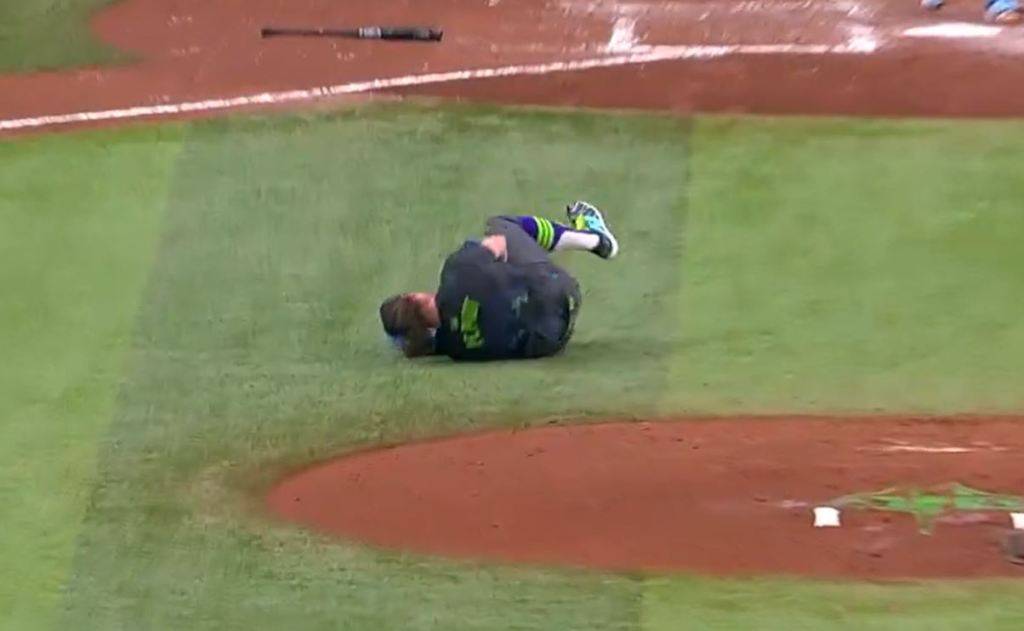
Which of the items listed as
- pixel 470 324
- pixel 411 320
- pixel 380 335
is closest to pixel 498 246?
pixel 470 324

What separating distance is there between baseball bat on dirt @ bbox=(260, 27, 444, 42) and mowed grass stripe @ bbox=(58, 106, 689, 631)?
614 millimetres

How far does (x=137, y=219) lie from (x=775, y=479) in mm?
3416

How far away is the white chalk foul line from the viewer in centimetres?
789

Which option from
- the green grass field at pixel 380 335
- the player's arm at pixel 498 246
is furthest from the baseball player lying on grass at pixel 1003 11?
the player's arm at pixel 498 246

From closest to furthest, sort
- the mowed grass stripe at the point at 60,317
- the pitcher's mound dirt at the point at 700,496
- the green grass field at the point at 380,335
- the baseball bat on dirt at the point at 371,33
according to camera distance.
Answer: the pitcher's mound dirt at the point at 700,496, the green grass field at the point at 380,335, the mowed grass stripe at the point at 60,317, the baseball bat on dirt at the point at 371,33

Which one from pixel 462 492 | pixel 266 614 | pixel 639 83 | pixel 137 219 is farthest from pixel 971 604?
pixel 137 219

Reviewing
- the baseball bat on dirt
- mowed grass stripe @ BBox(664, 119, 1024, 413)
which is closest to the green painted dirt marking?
mowed grass stripe @ BBox(664, 119, 1024, 413)

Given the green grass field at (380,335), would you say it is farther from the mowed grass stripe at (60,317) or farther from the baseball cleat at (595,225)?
the baseball cleat at (595,225)

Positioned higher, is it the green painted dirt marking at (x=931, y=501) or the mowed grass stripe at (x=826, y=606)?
the green painted dirt marking at (x=931, y=501)

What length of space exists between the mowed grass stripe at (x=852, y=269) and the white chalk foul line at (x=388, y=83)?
1.99 ft

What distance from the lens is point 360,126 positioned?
7770 mm

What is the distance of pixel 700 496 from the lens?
5.48 meters

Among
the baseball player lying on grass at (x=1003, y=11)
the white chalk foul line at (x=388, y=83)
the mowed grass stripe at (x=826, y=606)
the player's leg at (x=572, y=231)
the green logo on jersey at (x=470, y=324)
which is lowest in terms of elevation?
the mowed grass stripe at (x=826, y=606)

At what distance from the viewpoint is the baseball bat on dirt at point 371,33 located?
27.2 feet
